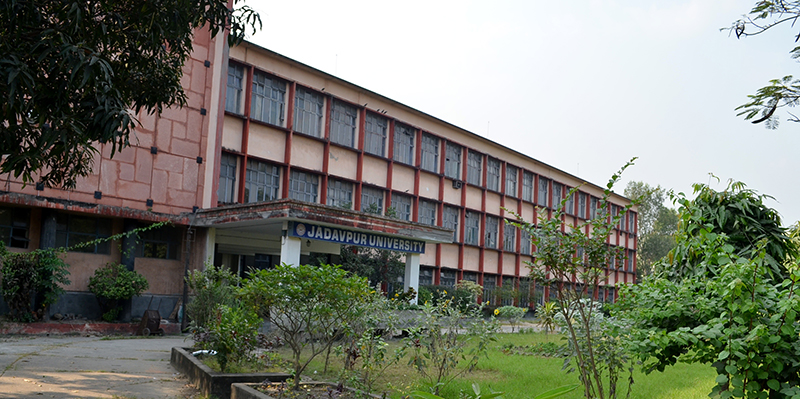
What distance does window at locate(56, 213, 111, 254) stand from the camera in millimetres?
16266

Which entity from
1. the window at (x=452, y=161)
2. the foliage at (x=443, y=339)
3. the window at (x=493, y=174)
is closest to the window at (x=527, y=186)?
the window at (x=493, y=174)

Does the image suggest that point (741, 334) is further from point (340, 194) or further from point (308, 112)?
point (340, 194)

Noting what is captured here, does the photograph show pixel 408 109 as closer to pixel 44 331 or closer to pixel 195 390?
pixel 44 331

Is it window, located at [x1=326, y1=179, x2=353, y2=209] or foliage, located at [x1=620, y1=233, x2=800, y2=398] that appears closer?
foliage, located at [x1=620, y1=233, x2=800, y2=398]

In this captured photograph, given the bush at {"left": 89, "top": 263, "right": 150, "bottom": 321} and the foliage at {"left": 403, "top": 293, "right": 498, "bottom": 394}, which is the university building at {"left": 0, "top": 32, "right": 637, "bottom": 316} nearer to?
the bush at {"left": 89, "top": 263, "right": 150, "bottom": 321}

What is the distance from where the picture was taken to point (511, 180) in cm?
3331

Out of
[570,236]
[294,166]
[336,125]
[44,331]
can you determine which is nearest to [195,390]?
[570,236]

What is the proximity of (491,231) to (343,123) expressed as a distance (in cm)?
1120

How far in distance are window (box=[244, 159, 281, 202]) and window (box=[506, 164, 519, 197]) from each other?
1510 centimetres

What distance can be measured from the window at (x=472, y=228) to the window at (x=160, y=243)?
48.4ft

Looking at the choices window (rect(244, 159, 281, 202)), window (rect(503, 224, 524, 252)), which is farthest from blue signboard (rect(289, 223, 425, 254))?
window (rect(503, 224, 524, 252))

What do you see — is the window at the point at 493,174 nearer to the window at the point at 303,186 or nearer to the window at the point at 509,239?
the window at the point at 509,239

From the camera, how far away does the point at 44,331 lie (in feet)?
47.9

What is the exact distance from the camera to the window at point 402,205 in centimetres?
2628
